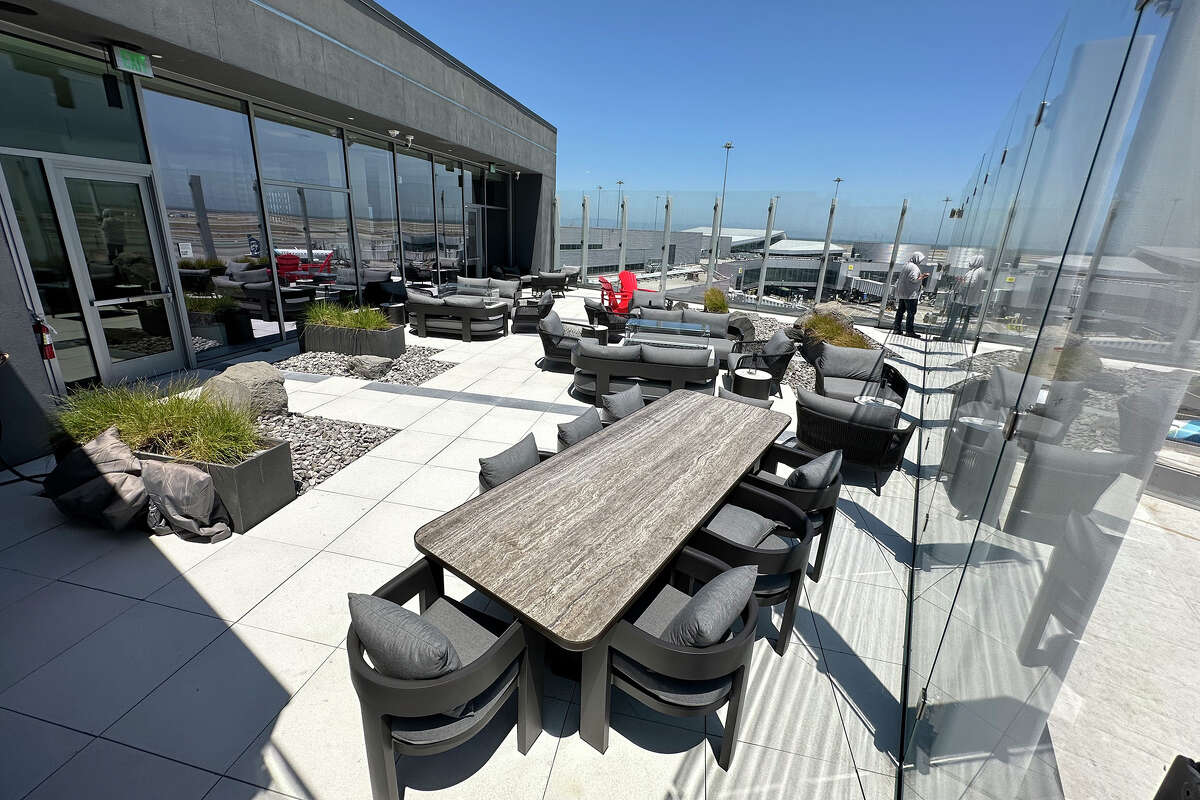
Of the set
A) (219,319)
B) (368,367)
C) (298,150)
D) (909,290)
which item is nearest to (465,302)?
(368,367)

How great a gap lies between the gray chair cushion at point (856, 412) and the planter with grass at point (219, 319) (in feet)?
25.5

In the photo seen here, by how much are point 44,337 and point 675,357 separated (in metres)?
6.21

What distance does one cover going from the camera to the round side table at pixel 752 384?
595 cm

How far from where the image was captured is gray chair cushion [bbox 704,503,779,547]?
2762 millimetres

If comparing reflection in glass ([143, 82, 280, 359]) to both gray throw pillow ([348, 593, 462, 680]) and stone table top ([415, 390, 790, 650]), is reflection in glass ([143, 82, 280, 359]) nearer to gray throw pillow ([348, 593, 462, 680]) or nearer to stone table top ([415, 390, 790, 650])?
stone table top ([415, 390, 790, 650])

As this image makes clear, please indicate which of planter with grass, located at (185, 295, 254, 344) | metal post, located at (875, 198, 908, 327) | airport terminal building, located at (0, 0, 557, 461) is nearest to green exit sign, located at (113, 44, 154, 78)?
airport terminal building, located at (0, 0, 557, 461)

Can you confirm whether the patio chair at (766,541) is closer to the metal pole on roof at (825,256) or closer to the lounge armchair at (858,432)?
the lounge armchair at (858,432)

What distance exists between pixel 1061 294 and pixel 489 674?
2.23 metres

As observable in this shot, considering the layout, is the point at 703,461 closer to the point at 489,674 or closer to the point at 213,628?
the point at 489,674

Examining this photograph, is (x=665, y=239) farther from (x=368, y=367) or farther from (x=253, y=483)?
(x=253, y=483)

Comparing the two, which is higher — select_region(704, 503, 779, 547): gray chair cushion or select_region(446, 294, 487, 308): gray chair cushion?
select_region(446, 294, 487, 308): gray chair cushion

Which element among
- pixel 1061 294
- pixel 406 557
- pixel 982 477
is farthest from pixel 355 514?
pixel 1061 294

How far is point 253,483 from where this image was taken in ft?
11.5

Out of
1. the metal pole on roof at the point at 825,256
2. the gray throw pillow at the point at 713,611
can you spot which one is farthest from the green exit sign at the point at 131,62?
the metal pole on roof at the point at 825,256
